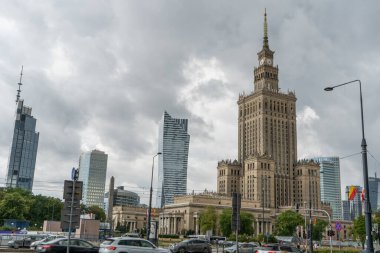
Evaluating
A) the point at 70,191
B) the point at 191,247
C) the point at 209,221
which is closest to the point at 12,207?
the point at 209,221

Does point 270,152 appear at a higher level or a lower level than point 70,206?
higher

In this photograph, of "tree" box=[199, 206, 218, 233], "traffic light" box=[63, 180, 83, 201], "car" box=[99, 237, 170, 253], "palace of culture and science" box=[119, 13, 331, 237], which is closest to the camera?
"traffic light" box=[63, 180, 83, 201]

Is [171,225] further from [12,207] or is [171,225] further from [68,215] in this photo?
[68,215]

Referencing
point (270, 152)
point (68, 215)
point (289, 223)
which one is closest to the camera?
point (68, 215)

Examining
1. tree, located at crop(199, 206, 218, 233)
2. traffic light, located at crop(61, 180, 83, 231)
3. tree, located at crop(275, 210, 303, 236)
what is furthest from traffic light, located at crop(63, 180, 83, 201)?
tree, located at crop(199, 206, 218, 233)

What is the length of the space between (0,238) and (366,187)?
42555 millimetres

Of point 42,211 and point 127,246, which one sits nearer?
point 127,246

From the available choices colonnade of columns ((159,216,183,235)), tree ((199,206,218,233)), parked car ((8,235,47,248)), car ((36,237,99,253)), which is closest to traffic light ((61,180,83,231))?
car ((36,237,99,253))

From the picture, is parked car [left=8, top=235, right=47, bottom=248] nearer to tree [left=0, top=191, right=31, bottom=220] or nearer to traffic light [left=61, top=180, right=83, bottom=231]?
traffic light [left=61, top=180, right=83, bottom=231]

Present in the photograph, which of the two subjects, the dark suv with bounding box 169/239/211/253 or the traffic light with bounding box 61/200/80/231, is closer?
the traffic light with bounding box 61/200/80/231

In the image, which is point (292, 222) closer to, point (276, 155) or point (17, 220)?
point (276, 155)

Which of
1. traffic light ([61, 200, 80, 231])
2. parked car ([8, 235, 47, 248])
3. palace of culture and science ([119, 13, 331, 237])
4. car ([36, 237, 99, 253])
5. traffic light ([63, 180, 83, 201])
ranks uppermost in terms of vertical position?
palace of culture and science ([119, 13, 331, 237])

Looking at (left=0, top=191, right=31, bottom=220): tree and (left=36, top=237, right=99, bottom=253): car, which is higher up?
(left=0, top=191, right=31, bottom=220): tree

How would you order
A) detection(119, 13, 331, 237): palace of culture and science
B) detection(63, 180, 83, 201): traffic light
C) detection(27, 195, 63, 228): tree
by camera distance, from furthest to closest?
detection(119, 13, 331, 237): palace of culture and science, detection(27, 195, 63, 228): tree, detection(63, 180, 83, 201): traffic light
